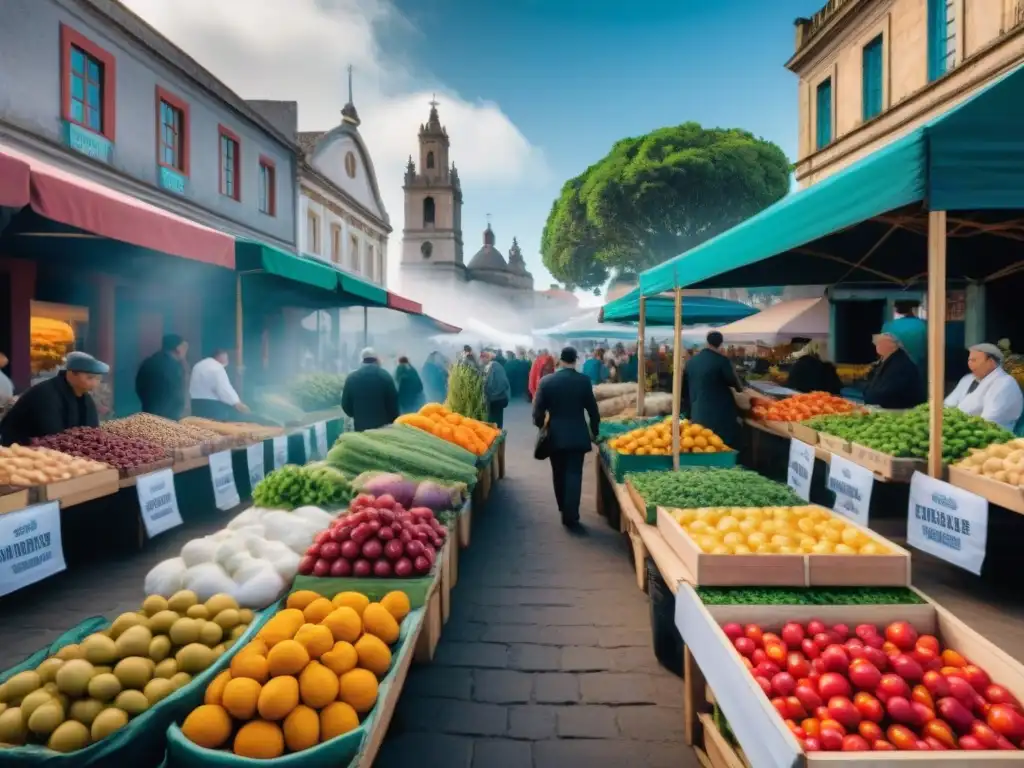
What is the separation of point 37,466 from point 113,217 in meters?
1.89

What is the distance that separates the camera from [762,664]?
2521mm

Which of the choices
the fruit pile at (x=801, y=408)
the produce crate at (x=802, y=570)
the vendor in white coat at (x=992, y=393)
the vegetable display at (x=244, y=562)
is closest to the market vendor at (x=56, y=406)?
the vegetable display at (x=244, y=562)

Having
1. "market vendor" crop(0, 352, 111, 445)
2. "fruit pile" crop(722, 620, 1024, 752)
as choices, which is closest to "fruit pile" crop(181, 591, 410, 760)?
"fruit pile" crop(722, 620, 1024, 752)

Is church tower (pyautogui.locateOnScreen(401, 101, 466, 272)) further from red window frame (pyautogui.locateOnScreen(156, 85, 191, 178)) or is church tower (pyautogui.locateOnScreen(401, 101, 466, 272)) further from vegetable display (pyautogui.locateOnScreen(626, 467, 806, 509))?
vegetable display (pyautogui.locateOnScreen(626, 467, 806, 509))

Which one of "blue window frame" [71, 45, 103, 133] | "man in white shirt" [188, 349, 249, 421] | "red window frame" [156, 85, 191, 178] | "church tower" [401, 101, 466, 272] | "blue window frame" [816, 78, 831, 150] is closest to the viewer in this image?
"man in white shirt" [188, 349, 249, 421]

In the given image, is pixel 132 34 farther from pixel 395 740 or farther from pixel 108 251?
pixel 395 740

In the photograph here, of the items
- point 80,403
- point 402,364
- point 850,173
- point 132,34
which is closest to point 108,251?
point 80,403

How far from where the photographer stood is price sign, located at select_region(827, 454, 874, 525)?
449cm

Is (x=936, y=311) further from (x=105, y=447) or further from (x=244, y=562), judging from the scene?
(x=105, y=447)

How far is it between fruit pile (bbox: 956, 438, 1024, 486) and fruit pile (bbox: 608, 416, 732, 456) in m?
2.28

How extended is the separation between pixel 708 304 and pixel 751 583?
32.1ft

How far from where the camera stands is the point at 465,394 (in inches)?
342

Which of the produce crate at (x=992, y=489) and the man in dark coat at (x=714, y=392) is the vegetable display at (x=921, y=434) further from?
the man in dark coat at (x=714, y=392)

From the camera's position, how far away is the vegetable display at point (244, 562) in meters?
3.13
